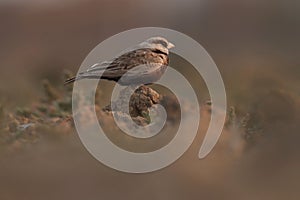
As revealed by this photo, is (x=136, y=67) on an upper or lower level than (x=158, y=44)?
lower

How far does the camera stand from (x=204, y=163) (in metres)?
1.61

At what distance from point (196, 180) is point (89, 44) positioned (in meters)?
5.23

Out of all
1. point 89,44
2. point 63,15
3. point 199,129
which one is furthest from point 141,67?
point 63,15

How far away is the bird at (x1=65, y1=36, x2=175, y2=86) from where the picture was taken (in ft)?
5.99

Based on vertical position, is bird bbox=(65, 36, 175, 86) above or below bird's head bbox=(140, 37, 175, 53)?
below

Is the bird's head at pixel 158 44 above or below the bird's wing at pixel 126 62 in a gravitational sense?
above

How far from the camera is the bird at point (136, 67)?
5.99 feet

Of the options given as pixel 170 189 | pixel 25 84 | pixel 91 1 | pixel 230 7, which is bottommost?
pixel 170 189

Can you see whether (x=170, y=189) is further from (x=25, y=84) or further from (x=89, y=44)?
(x=89, y=44)

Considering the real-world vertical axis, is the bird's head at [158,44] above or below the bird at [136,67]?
above

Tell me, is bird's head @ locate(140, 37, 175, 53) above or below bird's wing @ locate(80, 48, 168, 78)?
above

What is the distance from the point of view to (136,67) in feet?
6.00

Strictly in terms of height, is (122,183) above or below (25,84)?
below

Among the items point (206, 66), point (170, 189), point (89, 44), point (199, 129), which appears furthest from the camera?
point (89, 44)
